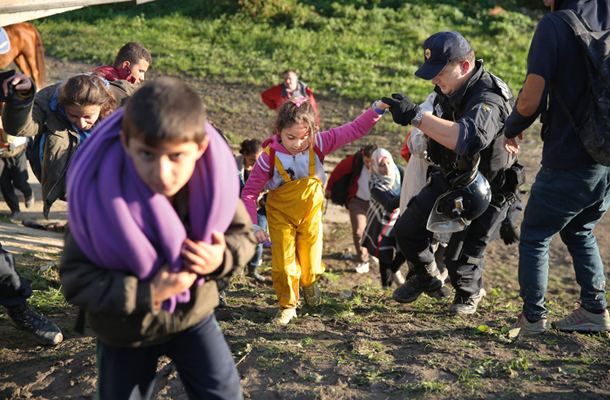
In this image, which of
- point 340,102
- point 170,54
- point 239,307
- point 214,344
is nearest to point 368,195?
point 239,307

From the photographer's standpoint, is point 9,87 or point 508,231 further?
point 508,231

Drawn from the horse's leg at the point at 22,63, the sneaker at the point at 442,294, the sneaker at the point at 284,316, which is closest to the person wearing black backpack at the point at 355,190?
the sneaker at the point at 442,294

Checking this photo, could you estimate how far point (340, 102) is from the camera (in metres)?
11.4

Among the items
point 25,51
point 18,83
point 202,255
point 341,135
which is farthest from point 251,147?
point 25,51

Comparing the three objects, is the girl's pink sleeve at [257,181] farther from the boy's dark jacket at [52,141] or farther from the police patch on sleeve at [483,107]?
the police patch on sleeve at [483,107]

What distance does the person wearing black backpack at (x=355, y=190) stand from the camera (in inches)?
239

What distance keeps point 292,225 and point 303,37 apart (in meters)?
11.4

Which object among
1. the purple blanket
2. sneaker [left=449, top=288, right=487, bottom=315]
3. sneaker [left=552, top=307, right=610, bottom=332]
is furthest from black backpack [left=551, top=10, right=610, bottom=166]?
the purple blanket

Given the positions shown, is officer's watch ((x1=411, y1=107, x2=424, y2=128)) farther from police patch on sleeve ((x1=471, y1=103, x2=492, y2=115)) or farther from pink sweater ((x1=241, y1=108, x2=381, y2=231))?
pink sweater ((x1=241, y1=108, x2=381, y2=231))

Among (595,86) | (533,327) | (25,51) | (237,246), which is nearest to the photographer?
(237,246)

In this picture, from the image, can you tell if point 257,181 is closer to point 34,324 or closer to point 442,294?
point 34,324

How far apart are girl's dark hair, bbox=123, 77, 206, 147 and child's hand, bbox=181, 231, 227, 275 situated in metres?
0.35

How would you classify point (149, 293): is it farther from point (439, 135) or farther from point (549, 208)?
point (549, 208)

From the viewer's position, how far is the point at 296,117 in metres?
3.95
